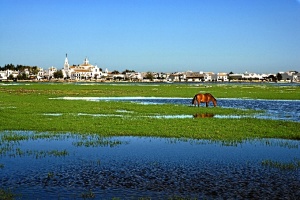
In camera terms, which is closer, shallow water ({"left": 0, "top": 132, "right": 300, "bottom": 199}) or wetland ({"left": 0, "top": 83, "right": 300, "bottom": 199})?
shallow water ({"left": 0, "top": 132, "right": 300, "bottom": 199})

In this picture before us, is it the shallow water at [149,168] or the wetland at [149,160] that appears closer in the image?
the shallow water at [149,168]

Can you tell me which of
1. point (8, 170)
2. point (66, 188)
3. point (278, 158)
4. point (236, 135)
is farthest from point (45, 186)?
point (236, 135)

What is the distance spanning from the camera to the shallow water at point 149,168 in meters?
12.4

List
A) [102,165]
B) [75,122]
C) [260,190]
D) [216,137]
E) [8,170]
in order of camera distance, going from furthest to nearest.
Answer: [75,122] → [216,137] → [102,165] → [8,170] → [260,190]

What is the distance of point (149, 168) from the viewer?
50.3 feet

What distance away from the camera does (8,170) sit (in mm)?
14656

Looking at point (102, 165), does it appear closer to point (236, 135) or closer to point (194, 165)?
point (194, 165)

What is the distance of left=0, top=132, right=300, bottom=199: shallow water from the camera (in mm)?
12375

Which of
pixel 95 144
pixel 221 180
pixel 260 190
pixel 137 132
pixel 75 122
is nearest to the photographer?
pixel 260 190

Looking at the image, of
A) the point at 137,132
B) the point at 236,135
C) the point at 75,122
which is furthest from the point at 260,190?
the point at 75,122

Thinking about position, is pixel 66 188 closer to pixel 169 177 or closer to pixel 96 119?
pixel 169 177

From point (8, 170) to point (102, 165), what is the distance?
3.48 meters

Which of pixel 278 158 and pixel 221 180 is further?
pixel 278 158

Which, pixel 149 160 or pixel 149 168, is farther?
pixel 149 160
